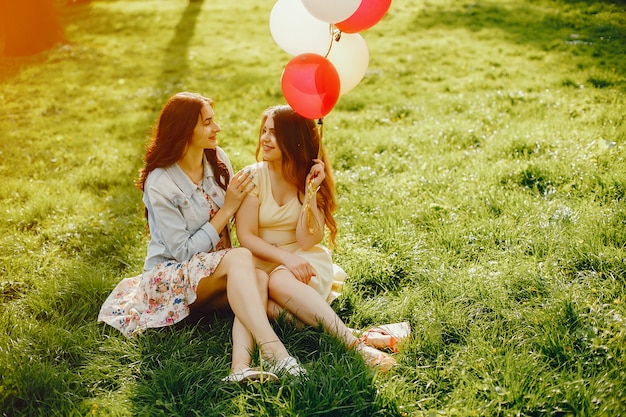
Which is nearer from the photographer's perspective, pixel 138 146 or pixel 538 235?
pixel 538 235

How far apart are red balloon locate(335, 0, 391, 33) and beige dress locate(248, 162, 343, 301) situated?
0.95 metres

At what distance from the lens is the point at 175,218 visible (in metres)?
3.06

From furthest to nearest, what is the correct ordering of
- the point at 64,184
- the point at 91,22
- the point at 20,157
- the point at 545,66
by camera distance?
1. the point at 91,22
2. the point at 545,66
3. the point at 20,157
4. the point at 64,184

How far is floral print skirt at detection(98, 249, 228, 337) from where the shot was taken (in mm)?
2967

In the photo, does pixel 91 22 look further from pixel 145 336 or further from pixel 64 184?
pixel 145 336

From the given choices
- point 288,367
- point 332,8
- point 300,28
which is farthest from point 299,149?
point 288,367

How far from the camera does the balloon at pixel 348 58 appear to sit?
314 cm

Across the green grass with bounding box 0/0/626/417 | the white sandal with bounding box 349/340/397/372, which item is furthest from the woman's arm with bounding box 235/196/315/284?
the white sandal with bounding box 349/340/397/372

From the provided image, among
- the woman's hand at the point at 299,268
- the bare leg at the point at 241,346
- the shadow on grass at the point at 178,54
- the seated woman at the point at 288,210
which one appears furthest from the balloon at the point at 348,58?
the shadow on grass at the point at 178,54

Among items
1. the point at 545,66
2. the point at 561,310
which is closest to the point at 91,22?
the point at 545,66

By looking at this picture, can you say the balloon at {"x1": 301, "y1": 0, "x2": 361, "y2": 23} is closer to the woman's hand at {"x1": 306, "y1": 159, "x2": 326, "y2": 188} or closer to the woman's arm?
the woman's hand at {"x1": 306, "y1": 159, "x2": 326, "y2": 188}

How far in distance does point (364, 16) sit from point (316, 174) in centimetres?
92

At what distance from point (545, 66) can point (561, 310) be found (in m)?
5.71

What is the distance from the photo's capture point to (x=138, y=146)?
6379 mm
